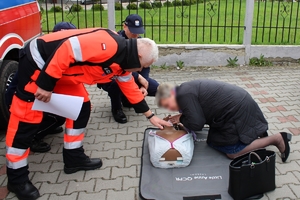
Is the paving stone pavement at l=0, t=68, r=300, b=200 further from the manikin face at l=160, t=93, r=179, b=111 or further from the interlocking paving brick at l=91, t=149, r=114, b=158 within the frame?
the manikin face at l=160, t=93, r=179, b=111

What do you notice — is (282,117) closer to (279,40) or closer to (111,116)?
(111,116)

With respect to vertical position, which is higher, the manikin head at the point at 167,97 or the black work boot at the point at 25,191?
the manikin head at the point at 167,97

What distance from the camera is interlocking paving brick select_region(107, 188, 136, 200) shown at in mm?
3136

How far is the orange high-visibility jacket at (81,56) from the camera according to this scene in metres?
2.76

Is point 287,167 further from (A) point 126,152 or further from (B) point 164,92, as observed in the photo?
(A) point 126,152

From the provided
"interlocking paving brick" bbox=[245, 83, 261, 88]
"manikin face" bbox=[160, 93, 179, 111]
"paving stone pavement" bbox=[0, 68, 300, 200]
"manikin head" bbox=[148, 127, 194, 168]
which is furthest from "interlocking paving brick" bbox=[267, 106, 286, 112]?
"manikin face" bbox=[160, 93, 179, 111]

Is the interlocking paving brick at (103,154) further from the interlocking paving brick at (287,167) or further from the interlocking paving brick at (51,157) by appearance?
the interlocking paving brick at (287,167)

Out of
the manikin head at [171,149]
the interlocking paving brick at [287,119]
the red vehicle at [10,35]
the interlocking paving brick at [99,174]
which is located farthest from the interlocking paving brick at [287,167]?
the red vehicle at [10,35]

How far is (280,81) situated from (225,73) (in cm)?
102

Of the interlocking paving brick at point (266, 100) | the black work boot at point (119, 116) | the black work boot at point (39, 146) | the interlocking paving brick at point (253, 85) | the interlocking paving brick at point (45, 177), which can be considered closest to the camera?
the interlocking paving brick at point (45, 177)

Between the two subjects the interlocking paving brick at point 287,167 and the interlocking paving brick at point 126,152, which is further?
the interlocking paving brick at point 126,152

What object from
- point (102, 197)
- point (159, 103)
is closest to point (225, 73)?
point (159, 103)

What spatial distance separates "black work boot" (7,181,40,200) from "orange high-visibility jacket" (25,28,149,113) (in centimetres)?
90

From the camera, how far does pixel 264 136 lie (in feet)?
12.3
